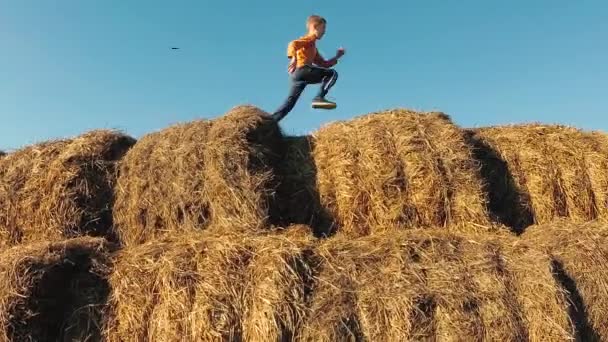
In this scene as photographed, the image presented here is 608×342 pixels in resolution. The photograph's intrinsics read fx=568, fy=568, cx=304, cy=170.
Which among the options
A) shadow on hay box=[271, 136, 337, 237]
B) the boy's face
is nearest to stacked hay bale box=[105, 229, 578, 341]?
shadow on hay box=[271, 136, 337, 237]

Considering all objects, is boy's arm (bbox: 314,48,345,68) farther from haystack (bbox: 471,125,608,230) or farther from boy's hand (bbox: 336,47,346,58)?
haystack (bbox: 471,125,608,230)

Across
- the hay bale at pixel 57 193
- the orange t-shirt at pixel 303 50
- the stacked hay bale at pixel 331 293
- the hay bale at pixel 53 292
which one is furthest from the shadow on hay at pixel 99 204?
the orange t-shirt at pixel 303 50

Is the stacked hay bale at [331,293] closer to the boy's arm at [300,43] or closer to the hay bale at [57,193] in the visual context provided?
the hay bale at [57,193]

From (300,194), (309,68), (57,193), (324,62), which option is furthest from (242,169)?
(324,62)

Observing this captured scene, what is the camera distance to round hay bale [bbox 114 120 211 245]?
4836 mm

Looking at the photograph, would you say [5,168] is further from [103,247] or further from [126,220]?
[103,247]

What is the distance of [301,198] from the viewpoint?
5.33 metres

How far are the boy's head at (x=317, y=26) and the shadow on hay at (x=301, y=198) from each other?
80.0 inches

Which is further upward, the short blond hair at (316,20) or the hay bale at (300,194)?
the short blond hair at (316,20)

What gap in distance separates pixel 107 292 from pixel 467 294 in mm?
2475

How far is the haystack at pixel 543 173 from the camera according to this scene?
218 inches

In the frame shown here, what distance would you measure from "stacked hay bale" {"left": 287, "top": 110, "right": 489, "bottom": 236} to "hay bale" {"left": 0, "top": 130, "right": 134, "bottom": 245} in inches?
71.0

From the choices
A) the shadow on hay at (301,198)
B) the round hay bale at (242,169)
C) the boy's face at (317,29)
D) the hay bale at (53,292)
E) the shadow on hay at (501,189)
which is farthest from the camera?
the boy's face at (317,29)

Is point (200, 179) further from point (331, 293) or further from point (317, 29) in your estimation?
point (317, 29)
